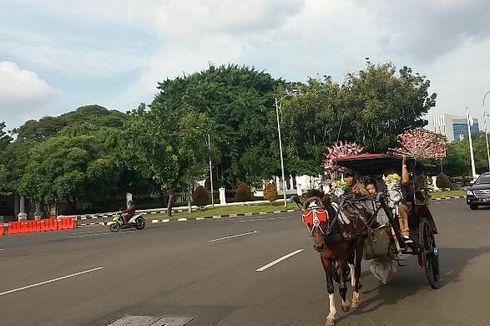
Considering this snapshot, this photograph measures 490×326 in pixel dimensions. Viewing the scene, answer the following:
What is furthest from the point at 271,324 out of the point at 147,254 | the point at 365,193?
the point at 147,254

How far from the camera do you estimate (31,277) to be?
40.8 feet

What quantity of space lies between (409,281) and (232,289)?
2.96m

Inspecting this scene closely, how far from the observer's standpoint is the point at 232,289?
9297 millimetres

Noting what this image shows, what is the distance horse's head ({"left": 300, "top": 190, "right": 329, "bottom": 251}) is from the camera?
6.63m

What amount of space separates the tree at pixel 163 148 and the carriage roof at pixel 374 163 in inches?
1297

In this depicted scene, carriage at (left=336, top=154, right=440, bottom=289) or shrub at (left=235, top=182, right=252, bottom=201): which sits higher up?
shrub at (left=235, top=182, right=252, bottom=201)

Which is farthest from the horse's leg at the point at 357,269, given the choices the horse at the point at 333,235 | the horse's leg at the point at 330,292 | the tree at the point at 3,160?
the tree at the point at 3,160

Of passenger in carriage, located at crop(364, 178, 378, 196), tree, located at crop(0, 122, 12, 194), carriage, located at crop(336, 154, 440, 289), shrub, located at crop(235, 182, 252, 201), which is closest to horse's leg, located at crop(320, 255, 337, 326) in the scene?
carriage, located at crop(336, 154, 440, 289)

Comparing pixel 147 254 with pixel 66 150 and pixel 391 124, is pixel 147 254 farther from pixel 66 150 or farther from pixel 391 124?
pixel 391 124

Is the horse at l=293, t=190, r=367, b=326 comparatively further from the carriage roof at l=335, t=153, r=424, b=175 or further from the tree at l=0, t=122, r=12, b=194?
the tree at l=0, t=122, r=12, b=194

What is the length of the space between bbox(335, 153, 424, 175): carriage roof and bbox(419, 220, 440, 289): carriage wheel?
3.93 feet

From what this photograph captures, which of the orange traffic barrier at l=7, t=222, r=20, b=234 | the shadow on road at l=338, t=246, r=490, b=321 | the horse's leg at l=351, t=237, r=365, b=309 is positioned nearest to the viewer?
the horse's leg at l=351, t=237, r=365, b=309

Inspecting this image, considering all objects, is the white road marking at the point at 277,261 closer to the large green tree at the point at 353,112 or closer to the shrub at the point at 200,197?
the shrub at the point at 200,197

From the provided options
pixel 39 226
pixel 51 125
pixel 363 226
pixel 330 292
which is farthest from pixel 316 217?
pixel 51 125
